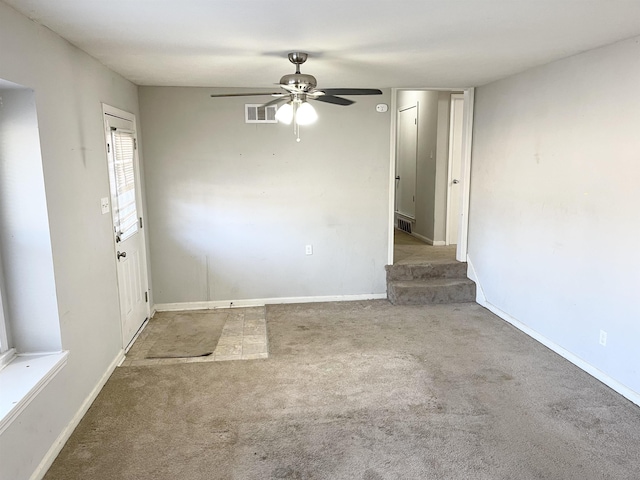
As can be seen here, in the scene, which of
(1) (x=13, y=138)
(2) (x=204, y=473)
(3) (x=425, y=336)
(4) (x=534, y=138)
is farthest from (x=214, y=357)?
→ (4) (x=534, y=138)

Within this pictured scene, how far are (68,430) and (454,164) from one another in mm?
5337

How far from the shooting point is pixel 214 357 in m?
3.60

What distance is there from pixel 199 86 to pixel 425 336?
10.8ft

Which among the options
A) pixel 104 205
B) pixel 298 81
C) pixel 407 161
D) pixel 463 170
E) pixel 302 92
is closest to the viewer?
pixel 298 81

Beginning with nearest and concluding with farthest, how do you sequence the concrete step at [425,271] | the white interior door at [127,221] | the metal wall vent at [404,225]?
the white interior door at [127,221]
the concrete step at [425,271]
the metal wall vent at [404,225]

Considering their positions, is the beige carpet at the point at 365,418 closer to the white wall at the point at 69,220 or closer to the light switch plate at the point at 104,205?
the white wall at the point at 69,220

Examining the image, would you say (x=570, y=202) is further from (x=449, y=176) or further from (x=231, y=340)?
(x=231, y=340)

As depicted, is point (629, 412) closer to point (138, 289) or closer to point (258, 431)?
point (258, 431)

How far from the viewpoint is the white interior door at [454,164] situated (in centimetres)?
596

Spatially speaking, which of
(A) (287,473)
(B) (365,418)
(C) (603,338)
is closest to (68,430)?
(A) (287,473)

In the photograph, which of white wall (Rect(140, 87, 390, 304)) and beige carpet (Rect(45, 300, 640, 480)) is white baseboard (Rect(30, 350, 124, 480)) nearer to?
beige carpet (Rect(45, 300, 640, 480))

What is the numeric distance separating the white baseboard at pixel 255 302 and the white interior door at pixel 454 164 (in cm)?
179

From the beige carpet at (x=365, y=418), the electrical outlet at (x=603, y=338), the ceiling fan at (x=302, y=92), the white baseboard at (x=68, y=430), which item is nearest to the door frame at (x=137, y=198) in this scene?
the white baseboard at (x=68, y=430)

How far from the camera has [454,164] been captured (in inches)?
240
